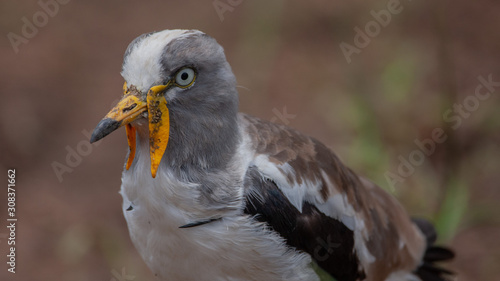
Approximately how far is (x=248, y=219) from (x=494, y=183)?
349cm

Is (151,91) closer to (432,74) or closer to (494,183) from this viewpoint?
(494,183)

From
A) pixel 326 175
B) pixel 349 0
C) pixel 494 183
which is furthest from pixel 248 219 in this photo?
pixel 349 0

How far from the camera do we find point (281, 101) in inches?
250

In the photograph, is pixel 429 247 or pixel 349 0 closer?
pixel 429 247

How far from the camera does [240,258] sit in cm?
286

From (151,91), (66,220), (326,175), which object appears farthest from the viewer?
(66,220)

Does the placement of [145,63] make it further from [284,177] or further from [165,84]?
[284,177]

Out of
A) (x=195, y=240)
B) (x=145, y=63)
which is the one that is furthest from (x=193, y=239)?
(x=145, y=63)

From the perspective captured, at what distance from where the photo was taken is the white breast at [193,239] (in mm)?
Answer: 2770

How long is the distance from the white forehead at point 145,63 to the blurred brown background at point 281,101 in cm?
251

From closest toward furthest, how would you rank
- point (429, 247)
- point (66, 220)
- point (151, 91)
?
point (151, 91)
point (429, 247)
point (66, 220)
